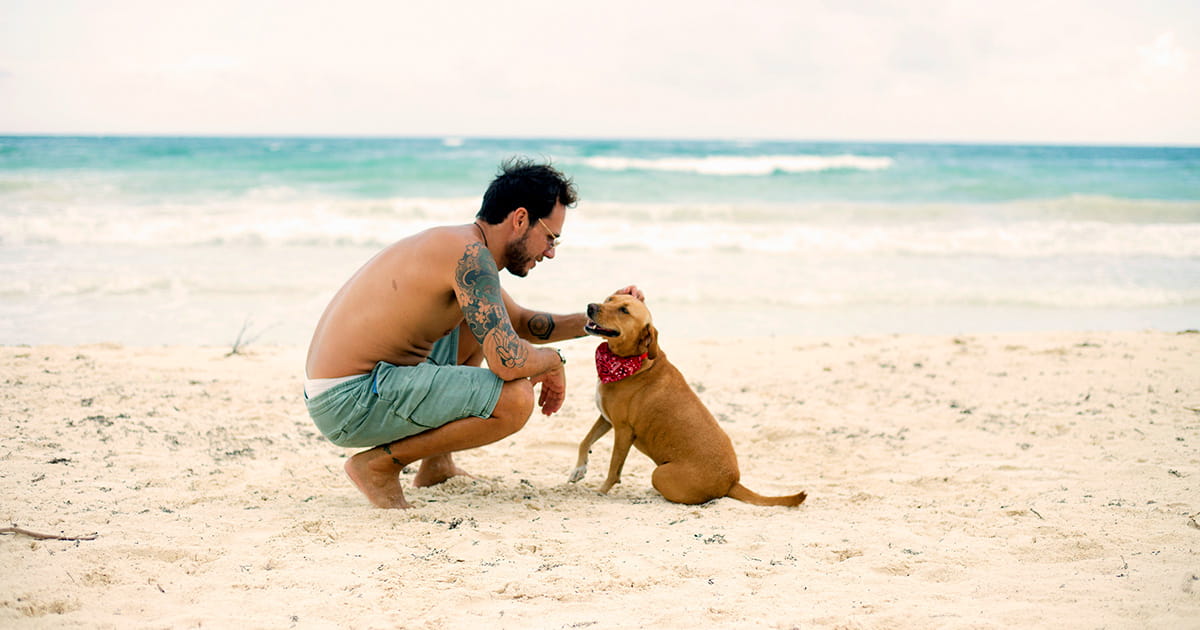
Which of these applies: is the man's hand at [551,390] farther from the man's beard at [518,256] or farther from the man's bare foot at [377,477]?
the man's bare foot at [377,477]

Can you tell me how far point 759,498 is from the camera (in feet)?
12.7

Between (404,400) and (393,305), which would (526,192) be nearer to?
(393,305)

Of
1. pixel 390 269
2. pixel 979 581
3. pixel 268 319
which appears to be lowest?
pixel 268 319

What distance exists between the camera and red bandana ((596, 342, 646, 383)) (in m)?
3.92

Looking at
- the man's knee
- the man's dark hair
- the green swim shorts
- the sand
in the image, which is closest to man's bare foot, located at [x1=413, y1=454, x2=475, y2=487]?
the sand

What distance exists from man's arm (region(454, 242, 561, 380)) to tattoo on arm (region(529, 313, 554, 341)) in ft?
2.22

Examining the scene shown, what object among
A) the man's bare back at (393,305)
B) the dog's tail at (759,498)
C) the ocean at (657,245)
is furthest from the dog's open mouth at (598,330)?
the ocean at (657,245)

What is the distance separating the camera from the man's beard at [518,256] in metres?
3.69

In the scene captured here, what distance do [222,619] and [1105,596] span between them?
2.73 m

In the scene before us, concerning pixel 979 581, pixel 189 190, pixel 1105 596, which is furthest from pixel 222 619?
pixel 189 190

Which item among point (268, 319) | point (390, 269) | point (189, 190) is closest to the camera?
point (390, 269)

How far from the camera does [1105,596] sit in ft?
8.86

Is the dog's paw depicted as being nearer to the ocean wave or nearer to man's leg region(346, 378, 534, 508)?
man's leg region(346, 378, 534, 508)

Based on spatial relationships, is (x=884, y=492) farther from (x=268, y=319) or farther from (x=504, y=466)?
(x=268, y=319)
